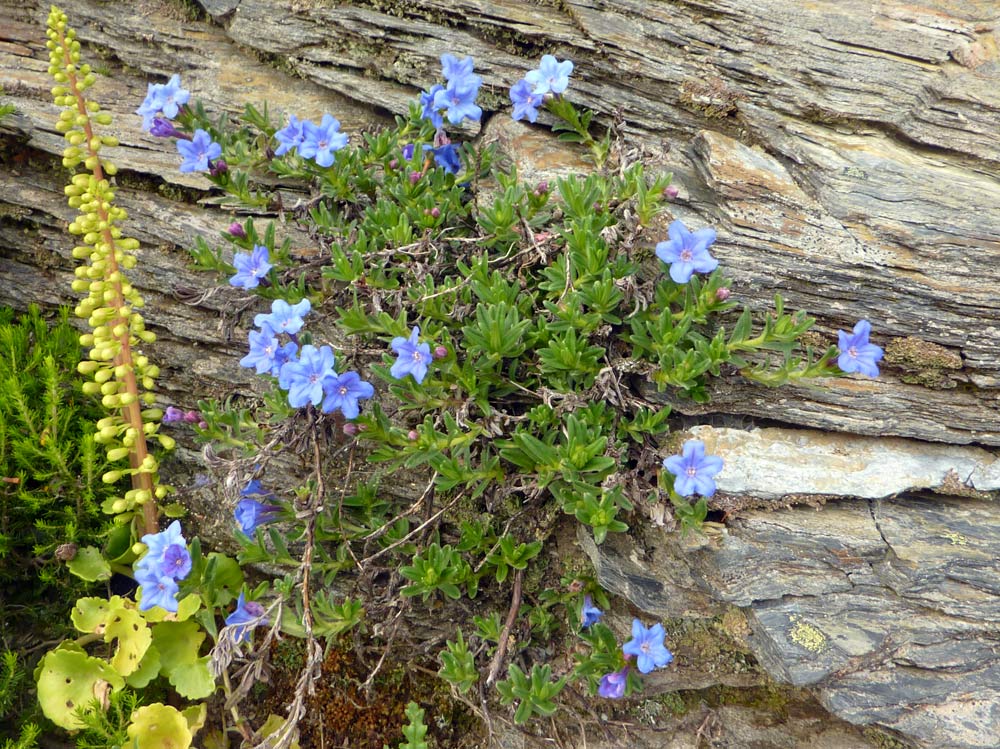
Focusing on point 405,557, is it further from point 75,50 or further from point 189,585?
point 75,50

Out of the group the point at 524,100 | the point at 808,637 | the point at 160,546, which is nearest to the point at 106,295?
the point at 160,546

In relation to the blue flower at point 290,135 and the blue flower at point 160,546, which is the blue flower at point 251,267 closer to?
the blue flower at point 290,135

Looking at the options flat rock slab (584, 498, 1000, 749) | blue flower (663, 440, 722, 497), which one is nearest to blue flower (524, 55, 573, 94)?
blue flower (663, 440, 722, 497)

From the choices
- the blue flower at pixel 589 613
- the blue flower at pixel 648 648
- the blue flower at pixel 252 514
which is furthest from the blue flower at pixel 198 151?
the blue flower at pixel 648 648

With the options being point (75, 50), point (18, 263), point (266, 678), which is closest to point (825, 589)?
point (266, 678)

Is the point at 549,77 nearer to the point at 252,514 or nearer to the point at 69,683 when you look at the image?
the point at 252,514

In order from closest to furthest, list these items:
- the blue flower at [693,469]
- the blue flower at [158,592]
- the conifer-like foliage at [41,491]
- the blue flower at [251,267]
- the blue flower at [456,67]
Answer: the blue flower at [693,469], the blue flower at [158,592], the blue flower at [251,267], the conifer-like foliage at [41,491], the blue flower at [456,67]

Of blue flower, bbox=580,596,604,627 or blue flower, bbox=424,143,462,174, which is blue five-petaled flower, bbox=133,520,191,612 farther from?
blue flower, bbox=424,143,462,174
